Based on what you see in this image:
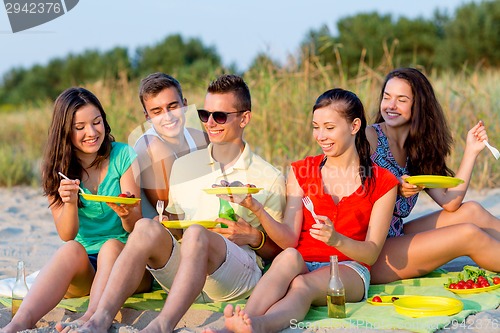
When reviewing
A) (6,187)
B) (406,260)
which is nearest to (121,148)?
(406,260)

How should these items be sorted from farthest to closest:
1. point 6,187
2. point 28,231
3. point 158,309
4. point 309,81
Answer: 1. point 6,187
2. point 309,81
3. point 28,231
4. point 158,309

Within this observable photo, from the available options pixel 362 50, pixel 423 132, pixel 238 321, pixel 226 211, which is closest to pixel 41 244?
pixel 226 211

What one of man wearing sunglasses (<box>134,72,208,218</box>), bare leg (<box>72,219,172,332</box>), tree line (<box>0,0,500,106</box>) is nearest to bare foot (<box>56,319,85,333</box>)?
bare leg (<box>72,219,172,332</box>)

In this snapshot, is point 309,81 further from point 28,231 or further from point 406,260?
point 406,260

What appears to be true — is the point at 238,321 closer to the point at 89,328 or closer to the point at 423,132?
the point at 89,328

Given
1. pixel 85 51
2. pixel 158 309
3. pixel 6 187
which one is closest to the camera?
pixel 158 309

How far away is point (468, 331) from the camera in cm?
323

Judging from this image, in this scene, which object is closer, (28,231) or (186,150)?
(186,150)

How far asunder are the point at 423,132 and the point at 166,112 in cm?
165

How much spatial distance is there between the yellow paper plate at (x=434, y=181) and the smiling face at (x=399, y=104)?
2.27ft

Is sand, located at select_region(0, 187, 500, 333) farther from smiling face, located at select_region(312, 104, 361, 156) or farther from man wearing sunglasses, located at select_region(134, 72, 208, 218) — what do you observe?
smiling face, located at select_region(312, 104, 361, 156)

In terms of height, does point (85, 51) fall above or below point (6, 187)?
above

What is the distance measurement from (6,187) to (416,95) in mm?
6851

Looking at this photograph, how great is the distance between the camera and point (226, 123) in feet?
13.0
